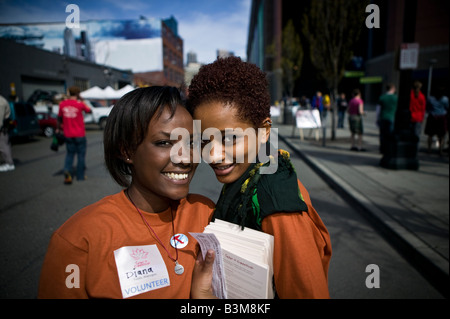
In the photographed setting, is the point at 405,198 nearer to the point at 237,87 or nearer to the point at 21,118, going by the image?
the point at 237,87

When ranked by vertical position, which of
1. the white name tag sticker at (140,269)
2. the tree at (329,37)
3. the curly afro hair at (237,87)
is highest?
the tree at (329,37)

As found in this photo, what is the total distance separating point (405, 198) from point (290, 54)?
24001 millimetres

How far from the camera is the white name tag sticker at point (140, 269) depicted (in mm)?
1086

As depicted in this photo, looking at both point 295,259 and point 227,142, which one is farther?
point 227,142

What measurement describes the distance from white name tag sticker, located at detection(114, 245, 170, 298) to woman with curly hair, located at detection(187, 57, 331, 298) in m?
0.32

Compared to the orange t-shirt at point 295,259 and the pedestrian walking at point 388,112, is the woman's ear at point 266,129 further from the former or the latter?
the pedestrian walking at point 388,112

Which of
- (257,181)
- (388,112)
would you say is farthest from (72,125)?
(388,112)

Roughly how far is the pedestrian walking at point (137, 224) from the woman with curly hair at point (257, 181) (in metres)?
0.16

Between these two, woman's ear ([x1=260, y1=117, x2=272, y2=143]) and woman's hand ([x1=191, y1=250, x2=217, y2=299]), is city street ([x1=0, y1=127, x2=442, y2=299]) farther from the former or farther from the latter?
woman's hand ([x1=191, y1=250, x2=217, y2=299])

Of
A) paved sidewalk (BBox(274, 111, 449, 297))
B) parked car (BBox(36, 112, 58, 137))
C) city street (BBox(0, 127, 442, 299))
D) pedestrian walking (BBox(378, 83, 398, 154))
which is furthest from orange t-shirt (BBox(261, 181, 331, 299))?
parked car (BBox(36, 112, 58, 137))

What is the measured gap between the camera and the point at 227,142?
4.02 ft

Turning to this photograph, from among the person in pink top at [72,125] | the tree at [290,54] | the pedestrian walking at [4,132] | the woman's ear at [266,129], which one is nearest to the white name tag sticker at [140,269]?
the woman's ear at [266,129]
